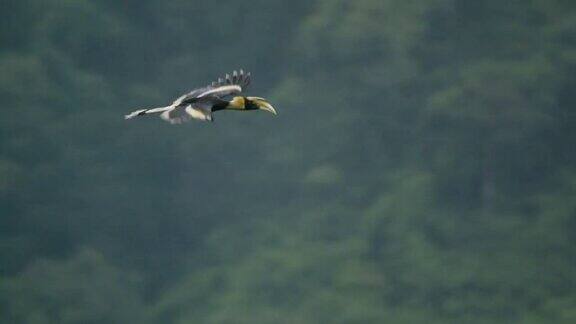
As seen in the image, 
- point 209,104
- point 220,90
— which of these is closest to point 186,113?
point 209,104


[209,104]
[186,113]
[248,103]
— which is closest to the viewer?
[186,113]

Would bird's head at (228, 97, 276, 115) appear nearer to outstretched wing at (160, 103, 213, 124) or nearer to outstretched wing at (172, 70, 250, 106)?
outstretched wing at (172, 70, 250, 106)

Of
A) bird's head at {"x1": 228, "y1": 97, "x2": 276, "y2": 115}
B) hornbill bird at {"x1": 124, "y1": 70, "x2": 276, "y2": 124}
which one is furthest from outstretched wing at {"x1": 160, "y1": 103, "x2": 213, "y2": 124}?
bird's head at {"x1": 228, "y1": 97, "x2": 276, "y2": 115}

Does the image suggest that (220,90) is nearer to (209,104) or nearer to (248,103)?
(248,103)

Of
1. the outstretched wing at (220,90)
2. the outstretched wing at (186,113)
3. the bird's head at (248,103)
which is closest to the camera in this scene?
the outstretched wing at (186,113)

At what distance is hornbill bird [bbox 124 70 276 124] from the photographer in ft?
23.8

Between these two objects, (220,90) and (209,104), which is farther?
(220,90)

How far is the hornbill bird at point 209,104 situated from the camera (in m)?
7.25

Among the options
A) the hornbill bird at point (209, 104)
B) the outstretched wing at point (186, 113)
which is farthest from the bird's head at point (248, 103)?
the outstretched wing at point (186, 113)

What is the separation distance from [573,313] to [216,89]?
10.9m

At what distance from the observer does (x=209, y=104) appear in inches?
298

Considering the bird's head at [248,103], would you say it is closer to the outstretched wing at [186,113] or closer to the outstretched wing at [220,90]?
the outstretched wing at [220,90]

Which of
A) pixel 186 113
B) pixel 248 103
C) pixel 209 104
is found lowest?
pixel 186 113

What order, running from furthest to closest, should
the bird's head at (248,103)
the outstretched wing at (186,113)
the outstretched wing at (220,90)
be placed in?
1. the bird's head at (248,103)
2. the outstretched wing at (220,90)
3. the outstretched wing at (186,113)
